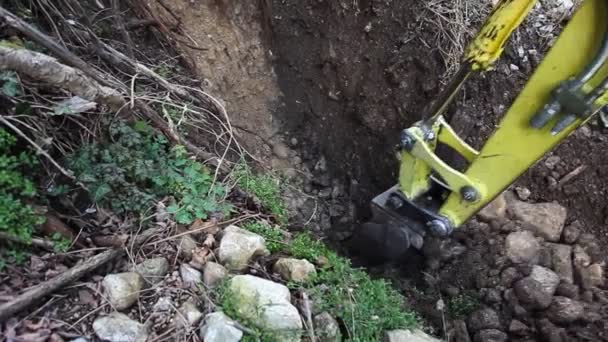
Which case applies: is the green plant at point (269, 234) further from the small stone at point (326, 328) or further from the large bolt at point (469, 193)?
the large bolt at point (469, 193)

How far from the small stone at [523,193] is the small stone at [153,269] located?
194 centimetres

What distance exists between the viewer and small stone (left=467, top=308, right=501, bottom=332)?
7.82 feet

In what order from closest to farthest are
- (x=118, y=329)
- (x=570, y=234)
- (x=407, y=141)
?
(x=118, y=329)
(x=407, y=141)
(x=570, y=234)

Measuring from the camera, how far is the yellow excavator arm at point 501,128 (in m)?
1.66

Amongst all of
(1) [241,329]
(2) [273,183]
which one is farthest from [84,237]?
(2) [273,183]

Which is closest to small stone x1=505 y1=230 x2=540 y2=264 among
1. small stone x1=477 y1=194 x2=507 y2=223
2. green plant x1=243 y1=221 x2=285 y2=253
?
small stone x1=477 y1=194 x2=507 y2=223

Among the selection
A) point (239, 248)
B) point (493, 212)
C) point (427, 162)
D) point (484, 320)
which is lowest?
point (239, 248)

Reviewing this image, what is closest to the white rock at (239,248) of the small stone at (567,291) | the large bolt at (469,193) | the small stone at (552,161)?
the large bolt at (469,193)

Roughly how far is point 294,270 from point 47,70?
1095mm

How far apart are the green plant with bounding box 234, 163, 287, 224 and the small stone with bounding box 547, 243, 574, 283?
53.7 inches

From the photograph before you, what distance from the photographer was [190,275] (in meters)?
1.84

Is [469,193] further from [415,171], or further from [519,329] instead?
[519,329]

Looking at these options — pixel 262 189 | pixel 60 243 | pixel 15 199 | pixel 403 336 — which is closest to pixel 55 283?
pixel 60 243

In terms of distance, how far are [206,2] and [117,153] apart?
48.3 inches
